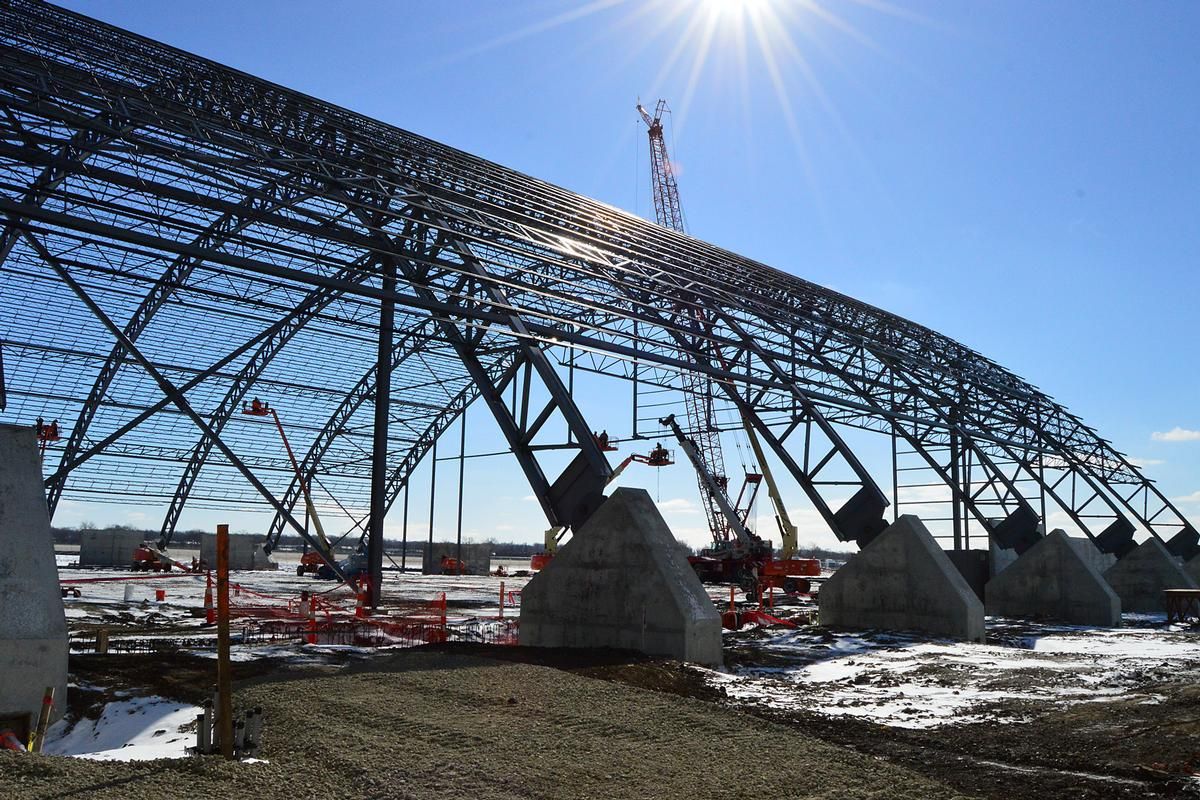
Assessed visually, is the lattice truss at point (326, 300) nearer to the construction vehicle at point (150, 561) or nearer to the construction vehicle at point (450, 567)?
the construction vehicle at point (150, 561)

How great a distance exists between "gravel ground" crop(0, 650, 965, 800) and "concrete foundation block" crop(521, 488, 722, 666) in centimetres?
284

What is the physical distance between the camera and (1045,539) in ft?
83.8

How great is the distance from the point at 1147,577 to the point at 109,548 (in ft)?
170

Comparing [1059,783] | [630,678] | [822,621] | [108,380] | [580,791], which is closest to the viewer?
[580,791]

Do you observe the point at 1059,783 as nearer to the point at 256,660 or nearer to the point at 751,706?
the point at 751,706

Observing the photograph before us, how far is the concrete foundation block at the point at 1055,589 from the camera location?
943 inches

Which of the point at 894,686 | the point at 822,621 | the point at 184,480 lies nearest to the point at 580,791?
the point at 894,686

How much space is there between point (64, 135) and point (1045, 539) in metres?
24.9

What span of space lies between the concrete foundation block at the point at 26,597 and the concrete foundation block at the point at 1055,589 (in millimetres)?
23056

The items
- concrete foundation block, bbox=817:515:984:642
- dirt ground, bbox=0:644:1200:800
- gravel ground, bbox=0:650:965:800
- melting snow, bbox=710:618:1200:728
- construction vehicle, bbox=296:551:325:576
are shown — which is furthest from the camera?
construction vehicle, bbox=296:551:325:576

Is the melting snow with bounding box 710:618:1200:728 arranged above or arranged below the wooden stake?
below

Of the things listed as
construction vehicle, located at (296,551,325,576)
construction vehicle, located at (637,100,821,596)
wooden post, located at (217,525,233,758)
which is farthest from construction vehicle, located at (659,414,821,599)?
wooden post, located at (217,525,233,758)

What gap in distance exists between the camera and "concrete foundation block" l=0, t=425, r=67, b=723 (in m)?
8.72

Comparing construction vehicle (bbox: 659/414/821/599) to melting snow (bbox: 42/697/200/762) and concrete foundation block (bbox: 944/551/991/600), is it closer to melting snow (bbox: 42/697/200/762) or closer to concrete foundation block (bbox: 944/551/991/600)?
concrete foundation block (bbox: 944/551/991/600)
